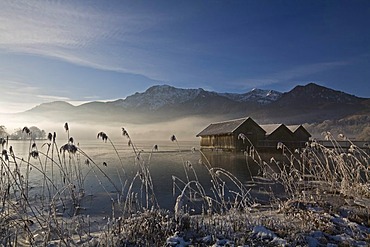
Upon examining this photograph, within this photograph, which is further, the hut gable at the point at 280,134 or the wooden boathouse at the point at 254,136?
the hut gable at the point at 280,134

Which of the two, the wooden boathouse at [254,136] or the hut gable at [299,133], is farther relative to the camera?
the hut gable at [299,133]

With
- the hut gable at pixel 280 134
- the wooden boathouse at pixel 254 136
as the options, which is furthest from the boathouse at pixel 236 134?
the hut gable at pixel 280 134

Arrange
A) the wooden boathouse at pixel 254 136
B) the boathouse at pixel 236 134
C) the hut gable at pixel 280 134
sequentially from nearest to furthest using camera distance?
the boathouse at pixel 236 134, the wooden boathouse at pixel 254 136, the hut gable at pixel 280 134

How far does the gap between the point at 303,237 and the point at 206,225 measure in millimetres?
1813

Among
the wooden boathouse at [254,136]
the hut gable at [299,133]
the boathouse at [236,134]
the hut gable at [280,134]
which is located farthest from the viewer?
the hut gable at [299,133]

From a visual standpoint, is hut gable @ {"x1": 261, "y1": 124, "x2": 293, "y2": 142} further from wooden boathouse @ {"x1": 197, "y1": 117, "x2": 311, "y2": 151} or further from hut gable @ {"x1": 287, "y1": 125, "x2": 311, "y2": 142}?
hut gable @ {"x1": 287, "y1": 125, "x2": 311, "y2": 142}

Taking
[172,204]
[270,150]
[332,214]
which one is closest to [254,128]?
[270,150]

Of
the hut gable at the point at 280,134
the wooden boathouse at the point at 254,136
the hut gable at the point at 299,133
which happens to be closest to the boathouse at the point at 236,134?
the wooden boathouse at the point at 254,136

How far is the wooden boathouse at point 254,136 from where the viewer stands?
43.4 metres

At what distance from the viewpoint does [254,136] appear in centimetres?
4572

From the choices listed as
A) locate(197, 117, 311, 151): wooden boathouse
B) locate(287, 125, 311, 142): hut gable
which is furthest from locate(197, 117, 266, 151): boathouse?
locate(287, 125, 311, 142): hut gable

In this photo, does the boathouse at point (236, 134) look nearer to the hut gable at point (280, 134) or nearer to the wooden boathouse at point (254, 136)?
the wooden boathouse at point (254, 136)

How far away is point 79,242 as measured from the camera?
5852 millimetres

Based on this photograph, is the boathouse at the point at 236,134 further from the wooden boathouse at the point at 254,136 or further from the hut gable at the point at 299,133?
the hut gable at the point at 299,133
